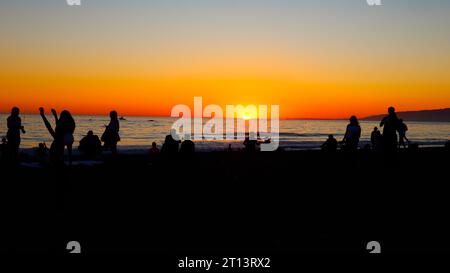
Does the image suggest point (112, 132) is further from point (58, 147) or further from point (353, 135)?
point (353, 135)

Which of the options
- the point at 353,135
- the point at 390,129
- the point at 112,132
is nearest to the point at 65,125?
the point at 112,132

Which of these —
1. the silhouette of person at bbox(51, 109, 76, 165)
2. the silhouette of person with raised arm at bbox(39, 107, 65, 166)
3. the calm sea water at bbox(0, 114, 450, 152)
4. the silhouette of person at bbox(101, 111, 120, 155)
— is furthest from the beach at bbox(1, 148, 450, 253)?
the calm sea water at bbox(0, 114, 450, 152)

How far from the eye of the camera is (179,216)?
894 centimetres

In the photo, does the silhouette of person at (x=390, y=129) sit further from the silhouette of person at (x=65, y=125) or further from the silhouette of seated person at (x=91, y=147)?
the silhouette of seated person at (x=91, y=147)

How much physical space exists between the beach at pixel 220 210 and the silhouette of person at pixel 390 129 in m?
0.89

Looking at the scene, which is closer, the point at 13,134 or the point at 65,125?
the point at 65,125

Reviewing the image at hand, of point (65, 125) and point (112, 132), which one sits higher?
point (112, 132)

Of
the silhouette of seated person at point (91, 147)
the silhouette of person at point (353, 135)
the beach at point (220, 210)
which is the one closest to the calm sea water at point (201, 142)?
the silhouette of seated person at point (91, 147)

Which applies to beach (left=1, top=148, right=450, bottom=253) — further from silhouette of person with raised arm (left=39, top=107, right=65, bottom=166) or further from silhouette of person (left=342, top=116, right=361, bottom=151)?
silhouette of person (left=342, top=116, right=361, bottom=151)

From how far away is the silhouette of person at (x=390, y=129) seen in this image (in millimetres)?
15961

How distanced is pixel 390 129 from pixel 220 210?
8525 millimetres

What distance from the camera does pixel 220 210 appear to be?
9.54 m

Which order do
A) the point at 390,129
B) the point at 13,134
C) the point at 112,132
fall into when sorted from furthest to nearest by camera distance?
the point at 112,132 → the point at 13,134 → the point at 390,129
